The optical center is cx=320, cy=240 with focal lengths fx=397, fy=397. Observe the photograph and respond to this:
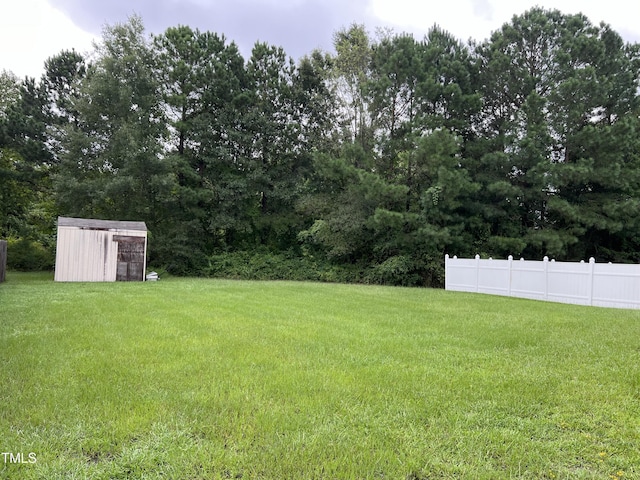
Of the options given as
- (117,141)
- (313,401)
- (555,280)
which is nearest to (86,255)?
(117,141)

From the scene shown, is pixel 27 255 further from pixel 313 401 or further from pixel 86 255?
pixel 313 401

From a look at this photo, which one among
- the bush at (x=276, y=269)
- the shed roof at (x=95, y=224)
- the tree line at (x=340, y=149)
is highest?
the tree line at (x=340, y=149)

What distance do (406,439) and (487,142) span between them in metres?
17.0

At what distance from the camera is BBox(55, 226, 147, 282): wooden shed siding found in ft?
44.1

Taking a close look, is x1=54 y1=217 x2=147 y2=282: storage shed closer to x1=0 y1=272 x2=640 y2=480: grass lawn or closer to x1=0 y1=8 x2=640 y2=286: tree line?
x1=0 y1=8 x2=640 y2=286: tree line

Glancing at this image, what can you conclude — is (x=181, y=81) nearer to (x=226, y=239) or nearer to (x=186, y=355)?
(x=226, y=239)

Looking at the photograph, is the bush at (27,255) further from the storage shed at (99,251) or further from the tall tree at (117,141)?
the storage shed at (99,251)

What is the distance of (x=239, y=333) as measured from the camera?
17.0 feet

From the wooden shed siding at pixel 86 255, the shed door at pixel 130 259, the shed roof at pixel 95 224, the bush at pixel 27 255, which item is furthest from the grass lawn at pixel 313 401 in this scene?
the bush at pixel 27 255

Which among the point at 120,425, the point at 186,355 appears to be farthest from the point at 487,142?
the point at 120,425

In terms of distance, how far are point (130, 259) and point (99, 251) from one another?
1027mm

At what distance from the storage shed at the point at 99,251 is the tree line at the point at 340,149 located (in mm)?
3850

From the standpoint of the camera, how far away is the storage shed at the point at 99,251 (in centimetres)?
1346

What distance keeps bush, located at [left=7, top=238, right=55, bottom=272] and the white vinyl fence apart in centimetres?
1850
